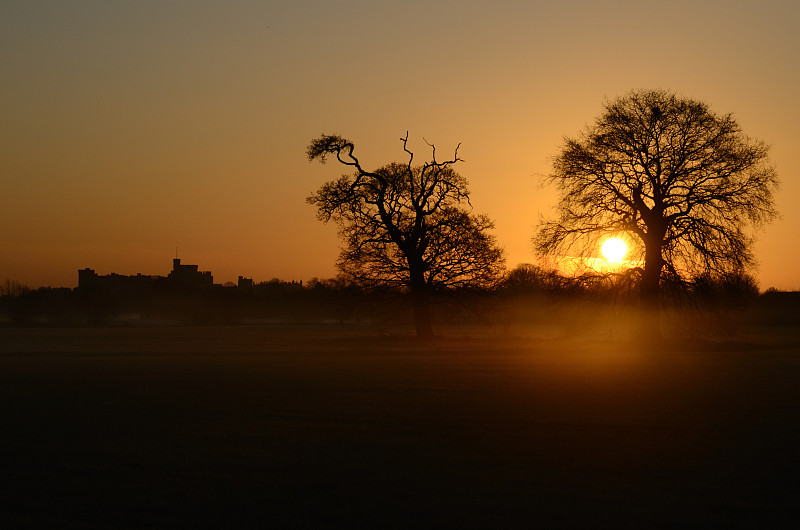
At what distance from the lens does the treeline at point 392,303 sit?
38.5m

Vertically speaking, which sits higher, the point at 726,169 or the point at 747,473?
the point at 726,169

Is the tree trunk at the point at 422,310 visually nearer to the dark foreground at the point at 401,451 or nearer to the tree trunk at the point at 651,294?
the tree trunk at the point at 651,294

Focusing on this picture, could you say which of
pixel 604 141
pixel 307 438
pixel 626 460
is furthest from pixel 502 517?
pixel 604 141

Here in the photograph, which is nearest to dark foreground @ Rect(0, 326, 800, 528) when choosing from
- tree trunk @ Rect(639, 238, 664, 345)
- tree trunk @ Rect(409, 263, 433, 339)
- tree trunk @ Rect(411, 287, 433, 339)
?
tree trunk @ Rect(639, 238, 664, 345)

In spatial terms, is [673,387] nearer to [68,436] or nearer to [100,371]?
[68,436]

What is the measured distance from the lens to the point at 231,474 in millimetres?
10469

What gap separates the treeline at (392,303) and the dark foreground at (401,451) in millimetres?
14338

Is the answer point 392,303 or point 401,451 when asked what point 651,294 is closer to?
point 392,303

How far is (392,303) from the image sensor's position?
4666 centimetres

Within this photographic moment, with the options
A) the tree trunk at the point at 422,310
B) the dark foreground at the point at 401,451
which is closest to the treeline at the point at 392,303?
the tree trunk at the point at 422,310

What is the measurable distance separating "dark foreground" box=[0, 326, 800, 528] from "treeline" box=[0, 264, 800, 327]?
14.3m

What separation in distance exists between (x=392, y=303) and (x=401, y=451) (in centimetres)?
3474

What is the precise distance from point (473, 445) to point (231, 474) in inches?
145

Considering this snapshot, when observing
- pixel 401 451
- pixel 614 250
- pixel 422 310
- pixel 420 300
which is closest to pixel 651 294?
pixel 614 250
